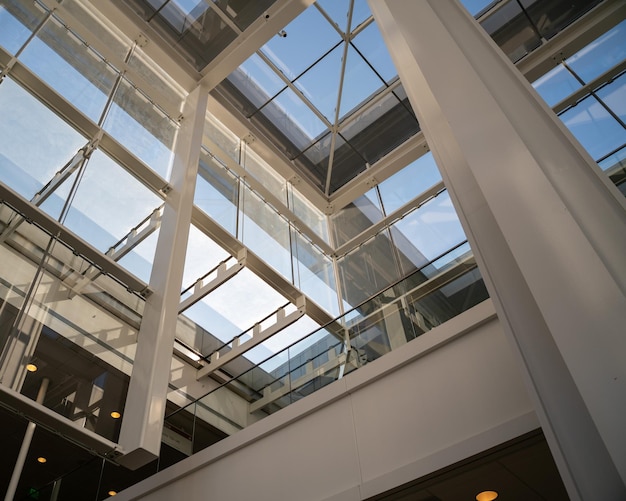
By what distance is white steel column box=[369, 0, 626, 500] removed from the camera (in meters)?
2.48

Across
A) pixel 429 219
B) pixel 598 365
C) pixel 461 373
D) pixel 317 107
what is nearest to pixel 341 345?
pixel 461 373

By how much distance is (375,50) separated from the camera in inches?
599

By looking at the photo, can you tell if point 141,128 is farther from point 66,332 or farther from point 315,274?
point 315,274

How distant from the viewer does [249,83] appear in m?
15.7

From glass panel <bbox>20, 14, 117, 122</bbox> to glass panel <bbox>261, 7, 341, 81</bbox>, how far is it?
173 inches

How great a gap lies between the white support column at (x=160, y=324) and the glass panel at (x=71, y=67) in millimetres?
2005

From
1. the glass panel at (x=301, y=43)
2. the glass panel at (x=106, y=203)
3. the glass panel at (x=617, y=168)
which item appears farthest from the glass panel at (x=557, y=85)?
the glass panel at (x=106, y=203)

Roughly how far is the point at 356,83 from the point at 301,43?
1.88 meters

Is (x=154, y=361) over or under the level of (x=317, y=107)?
under

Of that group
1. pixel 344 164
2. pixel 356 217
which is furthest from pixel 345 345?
pixel 344 164

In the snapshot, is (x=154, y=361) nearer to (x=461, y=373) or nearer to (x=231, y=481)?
(x=231, y=481)

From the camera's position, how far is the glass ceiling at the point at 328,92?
14.8m

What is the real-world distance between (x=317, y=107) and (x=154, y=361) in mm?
9463

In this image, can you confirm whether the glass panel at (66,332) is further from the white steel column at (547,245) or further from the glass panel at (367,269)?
the glass panel at (367,269)
